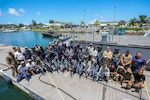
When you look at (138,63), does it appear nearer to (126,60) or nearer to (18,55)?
(126,60)

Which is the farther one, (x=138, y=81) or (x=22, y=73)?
(x=22, y=73)

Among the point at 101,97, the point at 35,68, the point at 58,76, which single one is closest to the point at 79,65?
the point at 58,76

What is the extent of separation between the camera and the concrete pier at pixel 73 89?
15.2 ft

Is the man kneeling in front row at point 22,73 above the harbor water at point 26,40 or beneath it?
above

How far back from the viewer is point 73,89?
519cm

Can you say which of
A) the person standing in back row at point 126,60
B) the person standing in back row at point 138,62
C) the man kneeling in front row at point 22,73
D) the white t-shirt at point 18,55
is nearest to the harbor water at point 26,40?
the white t-shirt at point 18,55

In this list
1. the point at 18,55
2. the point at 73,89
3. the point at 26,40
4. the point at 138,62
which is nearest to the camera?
the point at 138,62

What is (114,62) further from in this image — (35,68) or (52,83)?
(35,68)

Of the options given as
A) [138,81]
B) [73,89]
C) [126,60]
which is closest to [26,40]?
[73,89]

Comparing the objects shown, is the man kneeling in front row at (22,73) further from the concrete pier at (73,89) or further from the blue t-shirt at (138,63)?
the blue t-shirt at (138,63)

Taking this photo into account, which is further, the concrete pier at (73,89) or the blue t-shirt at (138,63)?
the blue t-shirt at (138,63)

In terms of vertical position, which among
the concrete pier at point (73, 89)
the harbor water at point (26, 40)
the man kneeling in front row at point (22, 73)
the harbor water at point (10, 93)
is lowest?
the harbor water at point (26, 40)

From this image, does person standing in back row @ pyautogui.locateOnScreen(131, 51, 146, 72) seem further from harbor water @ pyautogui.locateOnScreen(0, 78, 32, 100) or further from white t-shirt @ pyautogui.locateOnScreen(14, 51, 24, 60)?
white t-shirt @ pyautogui.locateOnScreen(14, 51, 24, 60)

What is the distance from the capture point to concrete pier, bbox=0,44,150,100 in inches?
183
